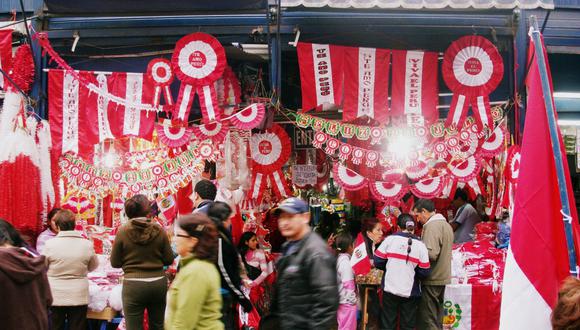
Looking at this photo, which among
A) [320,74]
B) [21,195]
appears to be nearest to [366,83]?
[320,74]

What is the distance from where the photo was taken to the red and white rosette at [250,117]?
27.1ft

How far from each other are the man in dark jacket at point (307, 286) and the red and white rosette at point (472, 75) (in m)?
4.72

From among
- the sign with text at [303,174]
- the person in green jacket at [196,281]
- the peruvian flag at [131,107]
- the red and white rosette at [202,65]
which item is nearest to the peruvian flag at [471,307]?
the sign with text at [303,174]

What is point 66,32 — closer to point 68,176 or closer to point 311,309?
point 68,176

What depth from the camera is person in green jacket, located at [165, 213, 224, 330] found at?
14.3 feet

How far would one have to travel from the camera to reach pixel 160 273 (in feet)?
22.4

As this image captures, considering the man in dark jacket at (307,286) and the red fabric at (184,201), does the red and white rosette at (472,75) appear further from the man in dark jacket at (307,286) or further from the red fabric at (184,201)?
the man in dark jacket at (307,286)

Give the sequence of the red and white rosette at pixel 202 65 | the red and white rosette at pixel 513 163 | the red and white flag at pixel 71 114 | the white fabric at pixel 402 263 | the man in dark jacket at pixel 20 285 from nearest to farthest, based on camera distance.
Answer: the man in dark jacket at pixel 20 285
the white fabric at pixel 402 263
the red and white rosette at pixel 202 65
the red and white rosette at pixel 513 163
the red and white flag at pixel 71 114

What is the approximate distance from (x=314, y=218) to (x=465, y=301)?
485 cm

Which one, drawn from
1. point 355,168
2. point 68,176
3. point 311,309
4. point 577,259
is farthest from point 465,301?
point 68,176

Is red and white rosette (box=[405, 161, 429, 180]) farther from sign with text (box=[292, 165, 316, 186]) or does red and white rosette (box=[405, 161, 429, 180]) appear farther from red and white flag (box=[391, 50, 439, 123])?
sign with text (box=[292, 165, 316, 186])

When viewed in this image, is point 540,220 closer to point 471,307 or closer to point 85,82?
point 471,307

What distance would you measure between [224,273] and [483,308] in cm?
467

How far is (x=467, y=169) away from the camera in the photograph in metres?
8.55
